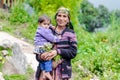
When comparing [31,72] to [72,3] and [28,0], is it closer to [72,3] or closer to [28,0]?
[72,3]

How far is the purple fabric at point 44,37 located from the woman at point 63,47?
80 mm

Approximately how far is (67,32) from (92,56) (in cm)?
422

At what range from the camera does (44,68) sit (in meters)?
5.11

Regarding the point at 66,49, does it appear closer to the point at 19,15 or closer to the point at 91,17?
the point at 19,15

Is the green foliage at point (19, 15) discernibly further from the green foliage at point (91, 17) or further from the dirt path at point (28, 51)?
the green foliage at point (91, 17)

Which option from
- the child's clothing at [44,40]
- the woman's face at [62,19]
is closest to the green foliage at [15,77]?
the child's clothing at [44,40]

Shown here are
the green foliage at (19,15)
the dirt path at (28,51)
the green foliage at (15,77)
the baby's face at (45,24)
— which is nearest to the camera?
the baby's face at (45,24)

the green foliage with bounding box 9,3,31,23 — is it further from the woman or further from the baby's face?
the woman

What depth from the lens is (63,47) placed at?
5.09 m

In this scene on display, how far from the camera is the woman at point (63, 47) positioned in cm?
503

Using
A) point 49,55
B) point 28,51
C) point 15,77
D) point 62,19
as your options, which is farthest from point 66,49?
point 28,51

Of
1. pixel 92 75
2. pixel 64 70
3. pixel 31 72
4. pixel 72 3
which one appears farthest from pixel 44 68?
pixel 72 3

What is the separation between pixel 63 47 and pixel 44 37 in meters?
0.25

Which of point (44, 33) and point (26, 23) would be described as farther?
point (26, 23)
